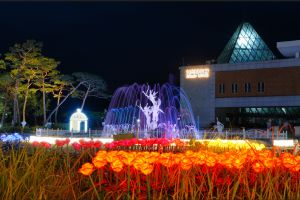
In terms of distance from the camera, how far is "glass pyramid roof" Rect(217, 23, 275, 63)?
51.4 m

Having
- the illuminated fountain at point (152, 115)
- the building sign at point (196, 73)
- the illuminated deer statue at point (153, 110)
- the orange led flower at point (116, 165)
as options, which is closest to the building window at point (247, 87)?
the building sign at point (196, 73)

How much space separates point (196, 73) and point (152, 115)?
22.7 m

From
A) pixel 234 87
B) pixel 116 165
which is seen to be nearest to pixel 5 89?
pixel 234 87

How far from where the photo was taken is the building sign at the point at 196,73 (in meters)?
51.3

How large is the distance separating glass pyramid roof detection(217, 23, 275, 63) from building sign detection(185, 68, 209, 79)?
7.90 ft

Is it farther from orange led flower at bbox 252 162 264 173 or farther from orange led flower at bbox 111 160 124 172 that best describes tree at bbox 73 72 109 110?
orange led flower at bbox 111 160 124 172

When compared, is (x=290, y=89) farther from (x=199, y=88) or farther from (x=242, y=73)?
(x=199, y=88)

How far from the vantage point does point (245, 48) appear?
52.7m

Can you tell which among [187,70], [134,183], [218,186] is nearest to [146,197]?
[134,183]

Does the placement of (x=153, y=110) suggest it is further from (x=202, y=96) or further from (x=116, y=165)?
(x=202, y=96)

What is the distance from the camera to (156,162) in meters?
5.75

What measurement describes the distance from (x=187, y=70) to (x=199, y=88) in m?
2.50

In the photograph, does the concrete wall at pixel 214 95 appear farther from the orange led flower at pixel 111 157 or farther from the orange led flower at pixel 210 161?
the orange led flower at pixel 111 157

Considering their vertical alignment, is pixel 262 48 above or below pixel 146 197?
above
